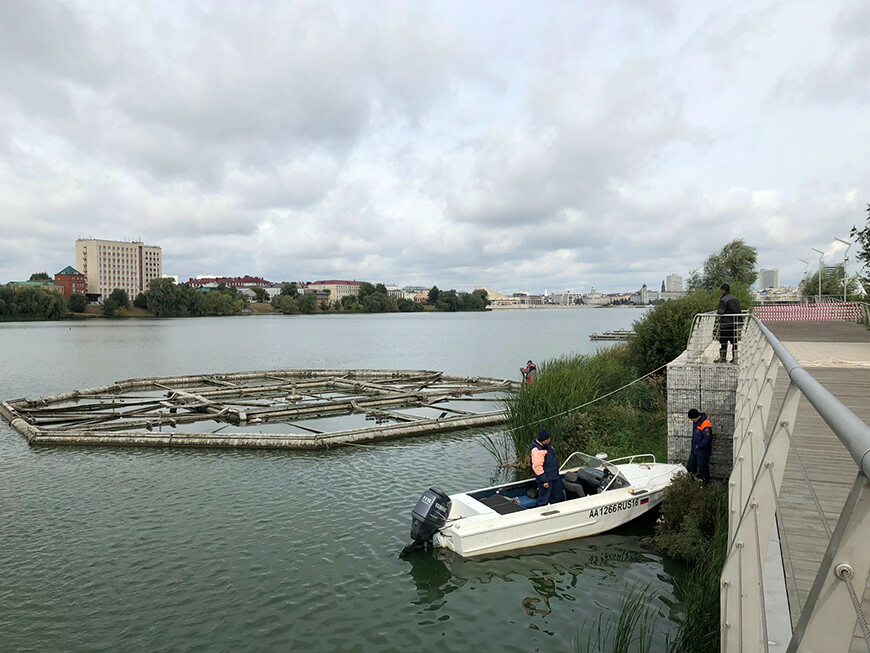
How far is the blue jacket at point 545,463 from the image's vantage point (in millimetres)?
11391

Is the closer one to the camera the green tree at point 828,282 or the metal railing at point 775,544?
the metal railing at point 775,544

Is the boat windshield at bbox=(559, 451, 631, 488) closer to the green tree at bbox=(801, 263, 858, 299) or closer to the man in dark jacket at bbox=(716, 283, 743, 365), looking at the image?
the man in dark jacket at bbox=(716, 283, 743, 365)

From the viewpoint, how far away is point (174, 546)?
11070mm

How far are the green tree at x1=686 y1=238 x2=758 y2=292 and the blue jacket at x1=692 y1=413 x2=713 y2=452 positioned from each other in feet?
160

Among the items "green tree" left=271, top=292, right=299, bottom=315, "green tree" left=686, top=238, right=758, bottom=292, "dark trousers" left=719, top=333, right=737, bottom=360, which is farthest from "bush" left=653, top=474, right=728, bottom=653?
"green tree" left=271, top=292, right=299, bottom=315

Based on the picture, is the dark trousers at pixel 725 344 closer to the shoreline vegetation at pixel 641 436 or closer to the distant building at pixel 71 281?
the shoreline vegetation at pixel 641 436

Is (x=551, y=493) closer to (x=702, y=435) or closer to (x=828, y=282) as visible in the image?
(x=702, y=435)

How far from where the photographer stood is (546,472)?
1148 cm

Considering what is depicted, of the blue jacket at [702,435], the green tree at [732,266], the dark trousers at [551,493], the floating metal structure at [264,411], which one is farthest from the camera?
the green tree at [732,266]

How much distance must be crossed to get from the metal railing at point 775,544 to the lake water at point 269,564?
4.62 meters

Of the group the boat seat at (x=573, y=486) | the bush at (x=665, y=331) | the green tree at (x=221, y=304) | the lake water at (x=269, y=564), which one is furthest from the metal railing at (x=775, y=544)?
the green tree at (x=221, y=304)

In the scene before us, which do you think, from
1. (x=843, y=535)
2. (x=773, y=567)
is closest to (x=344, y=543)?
(x=773, y=567)

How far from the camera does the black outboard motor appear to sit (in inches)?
421

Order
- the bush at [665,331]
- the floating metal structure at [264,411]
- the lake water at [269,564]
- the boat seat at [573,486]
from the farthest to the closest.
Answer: the bush at [665,331] < the floating metal structure at [264,411] < the boat seat at [573,486] < the lake water at [269,564]
